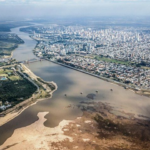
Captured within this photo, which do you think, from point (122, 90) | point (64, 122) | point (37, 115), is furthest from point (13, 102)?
point (122, 90)

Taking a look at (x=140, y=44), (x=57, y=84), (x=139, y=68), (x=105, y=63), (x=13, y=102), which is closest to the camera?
(x=13, y=102)

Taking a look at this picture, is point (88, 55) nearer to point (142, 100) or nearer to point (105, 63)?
point (105, 63)

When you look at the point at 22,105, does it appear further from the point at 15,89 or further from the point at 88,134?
the point at 88,134

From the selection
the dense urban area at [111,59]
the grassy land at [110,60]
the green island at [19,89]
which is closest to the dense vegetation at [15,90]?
the green island at [19,89]

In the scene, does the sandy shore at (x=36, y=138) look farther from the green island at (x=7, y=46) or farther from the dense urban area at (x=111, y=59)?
the green island at (x=7, y=46)

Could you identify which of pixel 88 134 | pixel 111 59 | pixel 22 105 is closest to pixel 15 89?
pixel 22 105

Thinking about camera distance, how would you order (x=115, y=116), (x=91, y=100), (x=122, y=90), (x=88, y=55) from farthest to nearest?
(x=88, y=55) → (x=122, y=90) → (x=91, y=100) → (x=115, y=116)

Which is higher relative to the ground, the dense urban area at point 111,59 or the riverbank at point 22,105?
the dense urban area at point 111,59
